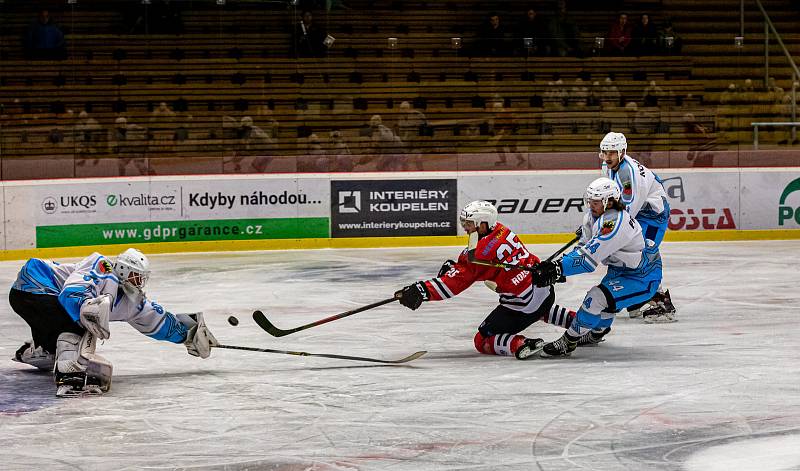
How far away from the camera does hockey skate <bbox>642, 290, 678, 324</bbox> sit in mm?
8805

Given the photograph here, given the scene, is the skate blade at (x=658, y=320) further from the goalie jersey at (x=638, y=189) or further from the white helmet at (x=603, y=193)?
the white helmet at (x=603, y=193)

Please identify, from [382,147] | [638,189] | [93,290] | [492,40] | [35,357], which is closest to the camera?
[93,290]

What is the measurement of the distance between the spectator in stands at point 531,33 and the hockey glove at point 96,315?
901 cm

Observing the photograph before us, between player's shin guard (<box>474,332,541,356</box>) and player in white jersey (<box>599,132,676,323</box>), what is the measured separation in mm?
1708

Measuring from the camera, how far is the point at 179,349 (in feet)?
25.9

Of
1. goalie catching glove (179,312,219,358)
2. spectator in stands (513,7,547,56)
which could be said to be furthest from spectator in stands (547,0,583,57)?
goalie catching glove (179,312,219,358)

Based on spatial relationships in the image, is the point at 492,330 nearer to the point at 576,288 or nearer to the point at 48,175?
the point at 576,288

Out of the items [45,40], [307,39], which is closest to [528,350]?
[307,39]

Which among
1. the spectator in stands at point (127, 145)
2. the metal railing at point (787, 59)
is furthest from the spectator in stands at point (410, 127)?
the metal railing at point (787, 59)

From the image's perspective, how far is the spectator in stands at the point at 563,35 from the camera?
47.4 ft

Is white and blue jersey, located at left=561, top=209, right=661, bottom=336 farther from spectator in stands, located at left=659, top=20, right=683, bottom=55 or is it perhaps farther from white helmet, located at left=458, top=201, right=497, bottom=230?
spectator in stands, located at left=659, top=20, right=683, bottom=55

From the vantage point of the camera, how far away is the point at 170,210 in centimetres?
1319

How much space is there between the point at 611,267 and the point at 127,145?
7.39m

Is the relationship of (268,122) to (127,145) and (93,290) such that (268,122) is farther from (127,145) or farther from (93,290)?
(93,290)
